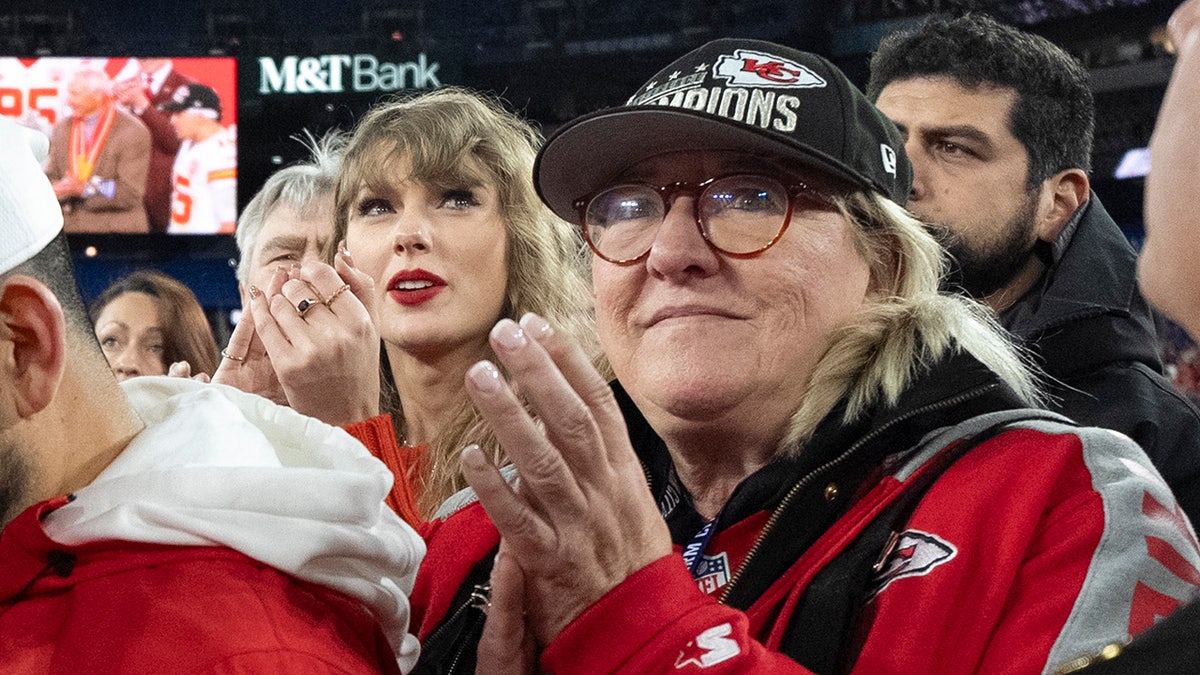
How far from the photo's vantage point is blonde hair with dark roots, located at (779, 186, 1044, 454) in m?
1.35

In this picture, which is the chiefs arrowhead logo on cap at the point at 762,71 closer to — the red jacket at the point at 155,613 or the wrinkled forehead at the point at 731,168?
the wrinkled forehead at the point at 731,168

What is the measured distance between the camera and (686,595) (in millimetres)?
1059

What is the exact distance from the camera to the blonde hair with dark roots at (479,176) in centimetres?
232

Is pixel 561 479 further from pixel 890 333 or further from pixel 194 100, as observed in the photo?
pixel 194 100

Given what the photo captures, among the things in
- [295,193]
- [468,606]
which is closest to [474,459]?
[468,606]

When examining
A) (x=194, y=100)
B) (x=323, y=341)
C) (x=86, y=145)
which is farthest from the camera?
(x=86, y=145)

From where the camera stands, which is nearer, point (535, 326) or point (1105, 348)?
point (535, 326)

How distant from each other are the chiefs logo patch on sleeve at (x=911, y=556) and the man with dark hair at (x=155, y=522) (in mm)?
433

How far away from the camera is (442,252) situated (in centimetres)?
227

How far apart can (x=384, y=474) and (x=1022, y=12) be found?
1261 cm

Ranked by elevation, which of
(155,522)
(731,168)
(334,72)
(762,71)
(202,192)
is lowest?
(202,192)

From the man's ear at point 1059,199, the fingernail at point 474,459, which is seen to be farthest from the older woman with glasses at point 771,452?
the man's ear at point 1059,199

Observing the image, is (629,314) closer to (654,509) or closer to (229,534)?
(654,509)

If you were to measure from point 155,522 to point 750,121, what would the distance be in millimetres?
754
